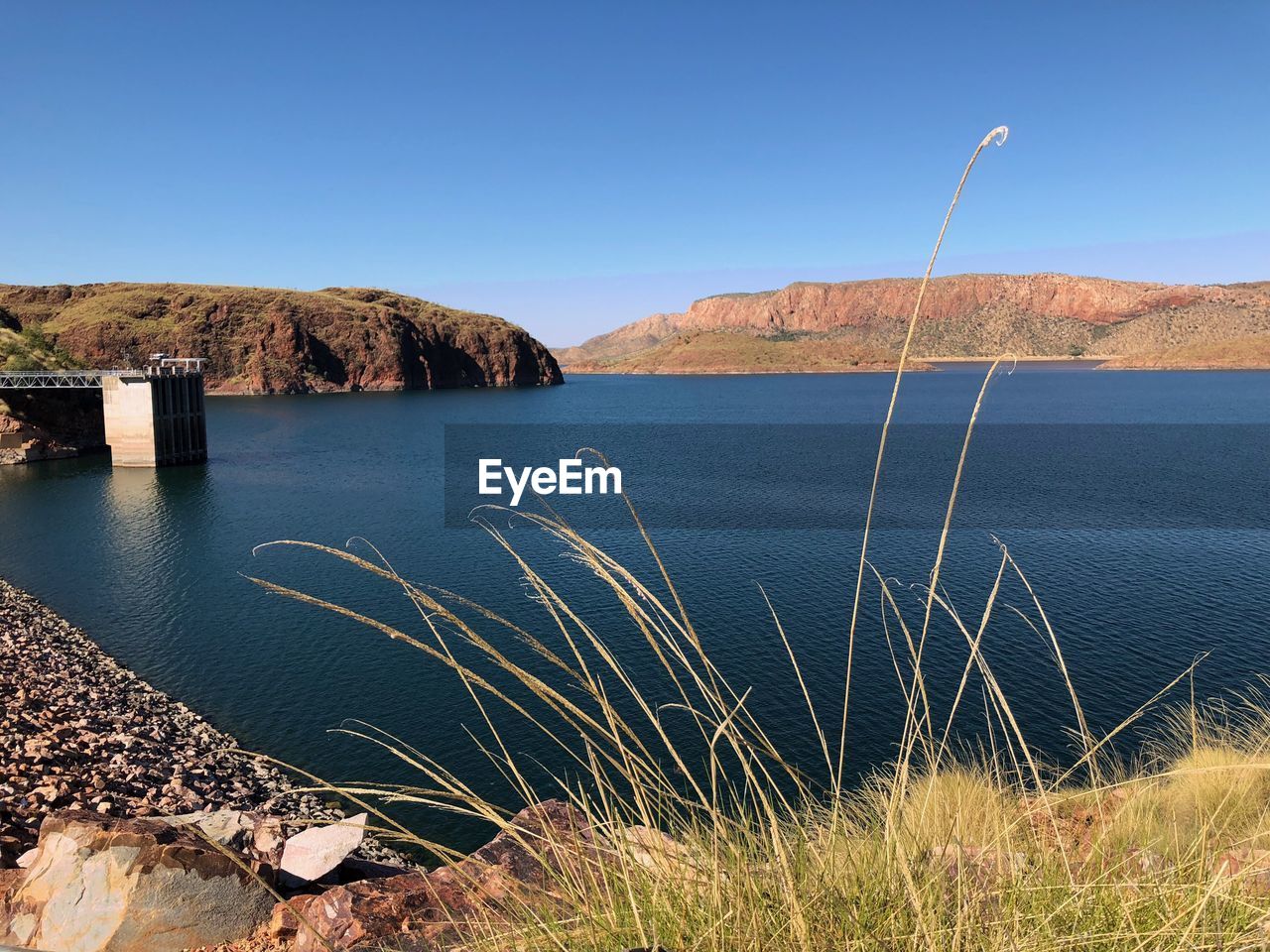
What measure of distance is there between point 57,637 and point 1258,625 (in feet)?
109

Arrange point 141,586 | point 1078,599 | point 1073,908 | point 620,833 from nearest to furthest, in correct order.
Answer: point 1073,908 → point 620,833 → point 1078,599 → point 141,586

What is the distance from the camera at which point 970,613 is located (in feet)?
74.0

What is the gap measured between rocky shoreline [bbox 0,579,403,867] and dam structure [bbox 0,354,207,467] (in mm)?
34941

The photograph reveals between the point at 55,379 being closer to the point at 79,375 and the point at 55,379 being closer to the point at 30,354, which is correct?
the point at 79,375

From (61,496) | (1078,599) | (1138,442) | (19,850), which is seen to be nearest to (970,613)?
(1078,599)

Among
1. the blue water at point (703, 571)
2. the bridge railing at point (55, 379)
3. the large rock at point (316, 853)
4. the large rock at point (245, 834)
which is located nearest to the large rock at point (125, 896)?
the large rock at point (316, 853)

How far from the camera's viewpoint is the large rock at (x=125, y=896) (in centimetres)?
573

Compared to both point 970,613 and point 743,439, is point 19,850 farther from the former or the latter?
point 743,439

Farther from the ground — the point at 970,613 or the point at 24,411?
the point at 24,411

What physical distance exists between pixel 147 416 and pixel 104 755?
1720 inches

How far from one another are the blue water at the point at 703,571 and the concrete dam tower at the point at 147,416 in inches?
91.0

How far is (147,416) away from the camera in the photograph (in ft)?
169

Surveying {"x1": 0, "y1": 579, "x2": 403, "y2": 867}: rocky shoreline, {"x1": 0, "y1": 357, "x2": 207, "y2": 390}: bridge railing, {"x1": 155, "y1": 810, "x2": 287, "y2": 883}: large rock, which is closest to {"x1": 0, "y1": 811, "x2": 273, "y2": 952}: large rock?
{"x1": 155, "y1": 810, "x2": 287, "y2": 883}: large rock

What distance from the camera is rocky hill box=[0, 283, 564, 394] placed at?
110 meters
